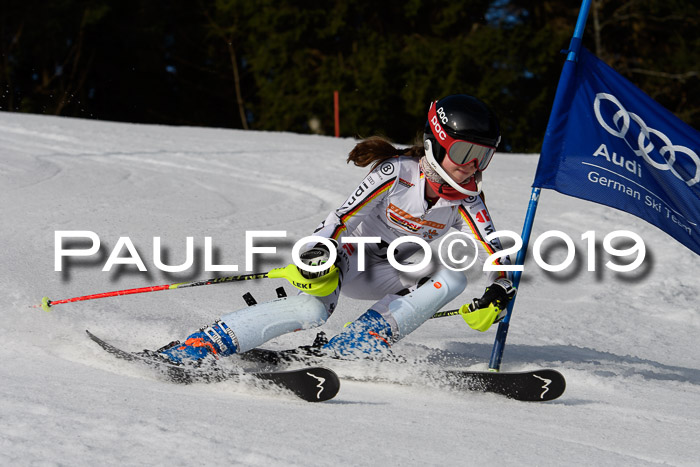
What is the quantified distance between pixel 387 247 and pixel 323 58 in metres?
20.9

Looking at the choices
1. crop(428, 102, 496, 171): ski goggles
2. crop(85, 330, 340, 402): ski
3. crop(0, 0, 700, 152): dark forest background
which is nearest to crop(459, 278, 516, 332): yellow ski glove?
crop(428, 102, 496, 171): ski goggles

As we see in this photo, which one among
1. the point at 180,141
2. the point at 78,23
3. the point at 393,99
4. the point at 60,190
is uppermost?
the point at 78,23

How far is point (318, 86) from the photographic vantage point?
23625 millimetres

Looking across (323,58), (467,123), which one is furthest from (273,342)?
(323,58)

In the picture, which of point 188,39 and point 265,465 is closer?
point 265,465

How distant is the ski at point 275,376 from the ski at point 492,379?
505 mm

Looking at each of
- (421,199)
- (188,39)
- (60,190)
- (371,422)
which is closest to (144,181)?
(60,190)

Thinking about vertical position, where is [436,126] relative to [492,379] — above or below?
above

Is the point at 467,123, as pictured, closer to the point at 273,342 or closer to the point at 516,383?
the point at 516,383

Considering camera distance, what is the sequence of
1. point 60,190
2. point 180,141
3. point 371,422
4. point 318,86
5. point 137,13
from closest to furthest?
point 371,422, point 60,190, point 180,141, point 318,86, point 137,13

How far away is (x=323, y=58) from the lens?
79.4ft

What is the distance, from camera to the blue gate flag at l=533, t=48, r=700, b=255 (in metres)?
4.02

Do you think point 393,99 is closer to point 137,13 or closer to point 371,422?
point 137,13

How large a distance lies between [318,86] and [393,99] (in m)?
2.34
